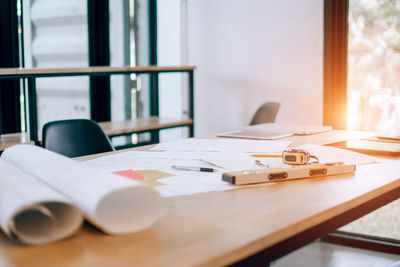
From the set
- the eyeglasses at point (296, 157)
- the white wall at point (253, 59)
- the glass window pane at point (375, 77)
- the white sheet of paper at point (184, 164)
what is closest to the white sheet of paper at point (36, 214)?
the white sheet of paper at point (184, 164)

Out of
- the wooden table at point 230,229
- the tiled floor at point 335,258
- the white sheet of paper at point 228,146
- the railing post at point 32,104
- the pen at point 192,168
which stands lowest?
the tiled floor at point 335,258

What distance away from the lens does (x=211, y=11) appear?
4.39 meters

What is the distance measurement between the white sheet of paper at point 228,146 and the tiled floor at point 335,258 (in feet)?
4.04

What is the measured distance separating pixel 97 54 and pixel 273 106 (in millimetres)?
1674

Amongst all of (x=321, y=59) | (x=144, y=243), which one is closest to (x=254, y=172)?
(x=144, y=243)

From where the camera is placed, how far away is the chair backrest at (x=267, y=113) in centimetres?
359

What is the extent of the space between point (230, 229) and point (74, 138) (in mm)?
1490

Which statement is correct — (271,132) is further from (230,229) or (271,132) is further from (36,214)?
(36,214)

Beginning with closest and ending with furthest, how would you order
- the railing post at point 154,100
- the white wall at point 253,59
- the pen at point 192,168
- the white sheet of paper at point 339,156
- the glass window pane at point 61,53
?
the pen at point 192,168 < the white sheet of paper at point 339,156 < the white wall at point 253,59 < the glass window pane at point 61,53 < the railing post at point 154,100

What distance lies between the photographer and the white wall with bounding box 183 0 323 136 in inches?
152

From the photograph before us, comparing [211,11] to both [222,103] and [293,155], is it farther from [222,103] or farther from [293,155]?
[293,155]

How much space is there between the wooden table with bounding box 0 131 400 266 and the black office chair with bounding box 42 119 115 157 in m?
1.19

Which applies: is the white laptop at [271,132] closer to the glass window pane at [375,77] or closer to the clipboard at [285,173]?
the clipboard at [285,173]

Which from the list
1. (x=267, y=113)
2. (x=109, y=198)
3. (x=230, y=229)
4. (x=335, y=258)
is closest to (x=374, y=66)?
(x=267, y=113)
